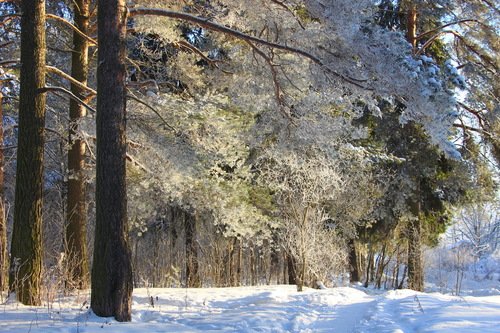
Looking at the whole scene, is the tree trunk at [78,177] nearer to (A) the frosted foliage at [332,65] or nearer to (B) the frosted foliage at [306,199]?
(A) the frosted foliage at [332,65]

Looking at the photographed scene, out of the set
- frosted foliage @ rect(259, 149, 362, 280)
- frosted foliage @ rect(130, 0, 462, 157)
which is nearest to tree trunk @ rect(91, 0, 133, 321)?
frosted foliage @ rect(130, 0, 462, 157)

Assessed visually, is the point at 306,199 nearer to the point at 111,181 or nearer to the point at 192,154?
the point at 192,154

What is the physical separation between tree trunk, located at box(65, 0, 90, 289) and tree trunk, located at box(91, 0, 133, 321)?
349 cm

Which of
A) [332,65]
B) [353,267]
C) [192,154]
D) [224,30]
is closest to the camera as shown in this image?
[224,30]

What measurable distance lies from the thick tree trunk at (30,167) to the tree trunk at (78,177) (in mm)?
2324

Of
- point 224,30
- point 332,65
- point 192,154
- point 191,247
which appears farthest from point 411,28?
point 224,30

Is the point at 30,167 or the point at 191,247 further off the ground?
the point at 30,167

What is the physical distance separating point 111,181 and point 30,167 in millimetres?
1563

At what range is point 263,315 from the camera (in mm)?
6754

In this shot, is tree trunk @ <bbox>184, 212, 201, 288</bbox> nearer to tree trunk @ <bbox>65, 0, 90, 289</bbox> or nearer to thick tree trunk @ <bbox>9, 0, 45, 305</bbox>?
tree trunk @ <bbox>65, 0, 90, 289</bbox>

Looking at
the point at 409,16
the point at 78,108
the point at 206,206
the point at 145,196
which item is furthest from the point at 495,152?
the point at 78,108

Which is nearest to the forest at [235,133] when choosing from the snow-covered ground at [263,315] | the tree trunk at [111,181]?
the tree trunk at [111,181]

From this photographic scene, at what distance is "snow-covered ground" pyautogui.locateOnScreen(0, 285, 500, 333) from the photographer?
17.7 feet

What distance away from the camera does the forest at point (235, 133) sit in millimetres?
6727
